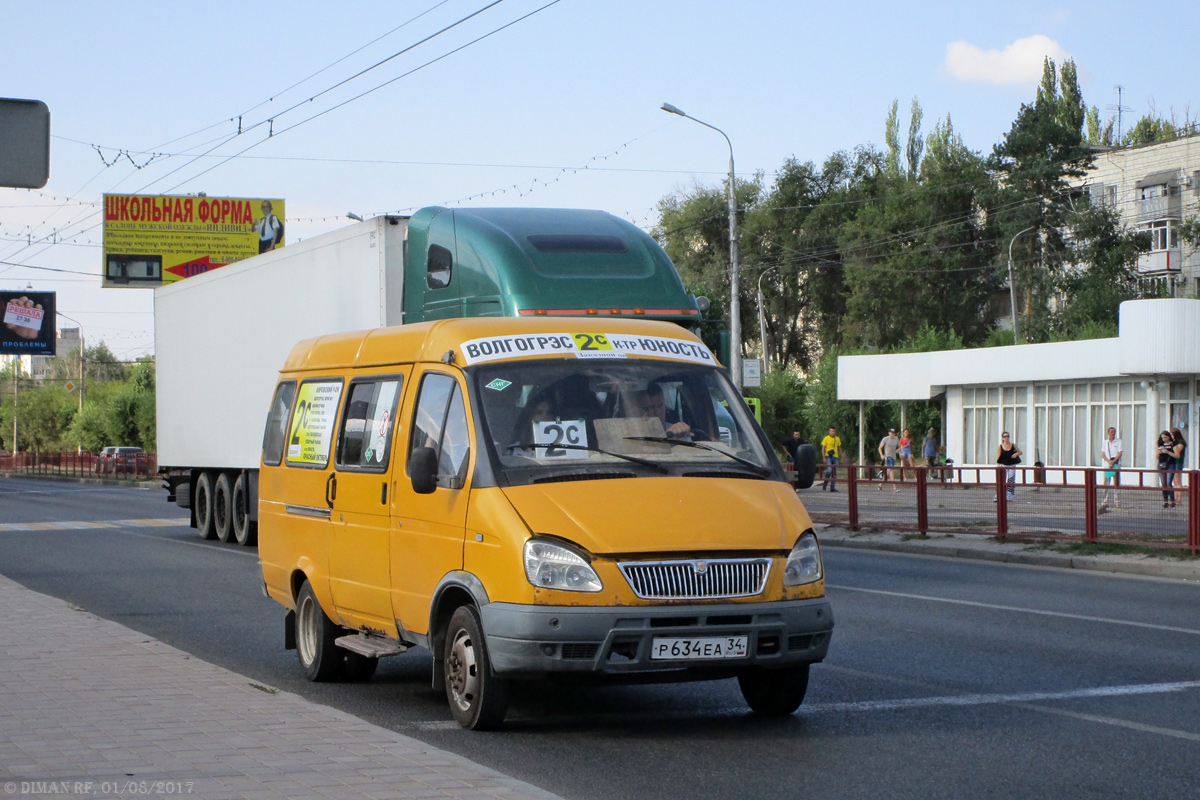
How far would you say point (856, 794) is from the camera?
6.16 m

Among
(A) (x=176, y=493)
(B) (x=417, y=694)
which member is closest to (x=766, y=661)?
(B) (x=417, y=694)

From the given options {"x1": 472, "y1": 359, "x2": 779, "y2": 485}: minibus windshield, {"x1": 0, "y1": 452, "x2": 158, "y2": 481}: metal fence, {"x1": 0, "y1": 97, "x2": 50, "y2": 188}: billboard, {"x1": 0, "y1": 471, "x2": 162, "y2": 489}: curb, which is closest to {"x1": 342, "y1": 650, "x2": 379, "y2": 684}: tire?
{"x1": 472, "y1": 359, "x2": 779, "y2": 485}: minibus windshield

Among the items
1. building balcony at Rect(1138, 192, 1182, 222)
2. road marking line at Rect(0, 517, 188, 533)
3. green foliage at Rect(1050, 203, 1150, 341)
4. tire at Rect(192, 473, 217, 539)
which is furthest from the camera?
building balcony at Rect(1138, 192, 1182, 222)

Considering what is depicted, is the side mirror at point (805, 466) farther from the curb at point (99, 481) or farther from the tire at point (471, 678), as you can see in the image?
the curb at point (99, 481)

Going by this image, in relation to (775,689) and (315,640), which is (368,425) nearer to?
(315,640)

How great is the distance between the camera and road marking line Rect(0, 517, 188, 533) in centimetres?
2638

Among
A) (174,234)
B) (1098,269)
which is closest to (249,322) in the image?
(174,234)

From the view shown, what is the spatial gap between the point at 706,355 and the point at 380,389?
6.27ft

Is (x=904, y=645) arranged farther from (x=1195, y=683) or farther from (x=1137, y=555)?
(x=1137, y=555)

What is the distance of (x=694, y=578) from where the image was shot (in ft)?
23.2

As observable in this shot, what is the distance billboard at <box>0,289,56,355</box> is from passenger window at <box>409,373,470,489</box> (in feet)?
204

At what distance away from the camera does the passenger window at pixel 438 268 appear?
47.1 feet

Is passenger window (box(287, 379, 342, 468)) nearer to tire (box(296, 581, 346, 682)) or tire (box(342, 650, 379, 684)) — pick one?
tire (box(296, 581, 346, 682))

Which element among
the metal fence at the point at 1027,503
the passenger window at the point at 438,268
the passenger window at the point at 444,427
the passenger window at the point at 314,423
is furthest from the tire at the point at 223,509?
the passenger window at the point at 444,427
